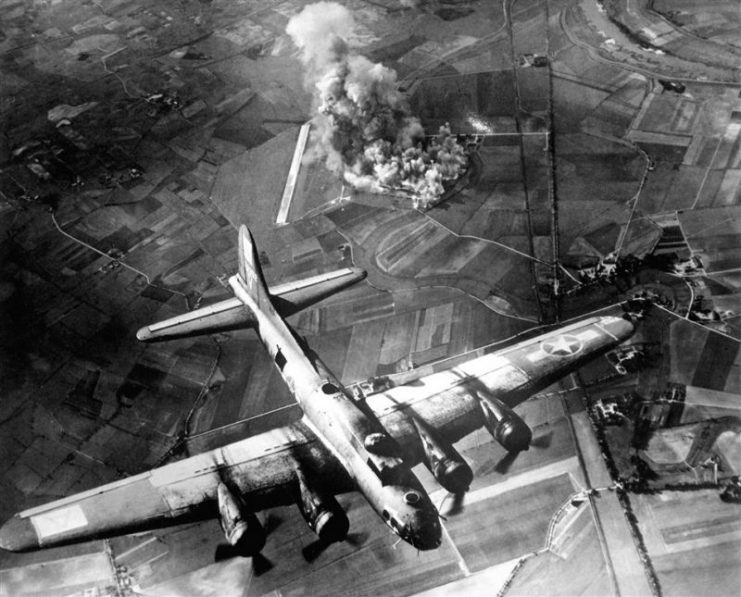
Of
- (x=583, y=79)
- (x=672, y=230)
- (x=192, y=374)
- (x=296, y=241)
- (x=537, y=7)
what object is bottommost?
(x=192, y=374)

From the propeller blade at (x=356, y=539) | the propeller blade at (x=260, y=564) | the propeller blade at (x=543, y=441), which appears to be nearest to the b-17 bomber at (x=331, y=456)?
the propeller blade at (x=356, y=539)

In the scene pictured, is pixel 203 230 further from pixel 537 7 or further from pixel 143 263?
pixel 537 7

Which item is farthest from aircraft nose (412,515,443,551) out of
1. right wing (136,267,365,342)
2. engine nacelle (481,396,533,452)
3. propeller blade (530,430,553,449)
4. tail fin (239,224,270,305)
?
tail fin (239,224,270,305)

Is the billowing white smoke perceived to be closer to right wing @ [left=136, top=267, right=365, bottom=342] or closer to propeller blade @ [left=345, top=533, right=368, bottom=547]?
right wing @ [left=136, top=267, right=365, bottom=342]

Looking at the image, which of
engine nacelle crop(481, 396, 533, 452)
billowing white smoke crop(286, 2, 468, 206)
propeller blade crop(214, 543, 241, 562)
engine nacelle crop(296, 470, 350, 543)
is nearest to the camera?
engine nacelle crop(296, 470, 350, 543)

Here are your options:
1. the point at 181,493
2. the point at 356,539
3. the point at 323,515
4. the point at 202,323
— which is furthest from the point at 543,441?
the point at 202,323

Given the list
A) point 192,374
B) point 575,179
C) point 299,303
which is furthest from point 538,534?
point 575,179
